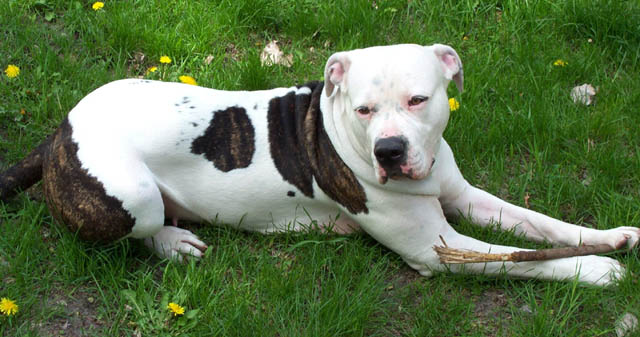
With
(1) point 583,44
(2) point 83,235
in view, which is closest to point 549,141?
(1) point 583,44

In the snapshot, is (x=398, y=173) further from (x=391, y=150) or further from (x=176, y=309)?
(x=176, y=309)

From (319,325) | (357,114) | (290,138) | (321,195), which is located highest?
(357,114)

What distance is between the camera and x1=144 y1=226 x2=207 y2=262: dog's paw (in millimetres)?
3916

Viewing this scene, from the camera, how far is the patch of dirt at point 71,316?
356 centimetres

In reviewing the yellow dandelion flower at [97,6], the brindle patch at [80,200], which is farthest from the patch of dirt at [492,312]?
the yellow dandelion flower at [97,6]

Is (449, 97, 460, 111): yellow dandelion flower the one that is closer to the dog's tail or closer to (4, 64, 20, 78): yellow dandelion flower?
the dog's tail

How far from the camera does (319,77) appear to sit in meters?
5.14

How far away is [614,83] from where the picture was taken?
193 inches

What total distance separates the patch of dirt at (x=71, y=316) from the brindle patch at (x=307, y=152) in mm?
1155

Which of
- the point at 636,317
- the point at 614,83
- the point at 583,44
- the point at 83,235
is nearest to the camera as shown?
the point at 636,317

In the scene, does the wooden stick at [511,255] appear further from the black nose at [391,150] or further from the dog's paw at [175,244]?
the dog's paw at [175,244]

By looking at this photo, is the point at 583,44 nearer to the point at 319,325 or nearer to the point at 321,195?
the point at 321,195

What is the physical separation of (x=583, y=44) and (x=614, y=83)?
0.45 metres

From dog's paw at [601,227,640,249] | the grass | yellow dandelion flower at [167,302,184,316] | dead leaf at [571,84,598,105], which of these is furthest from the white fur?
dead leaf at [571,84,598,105]
